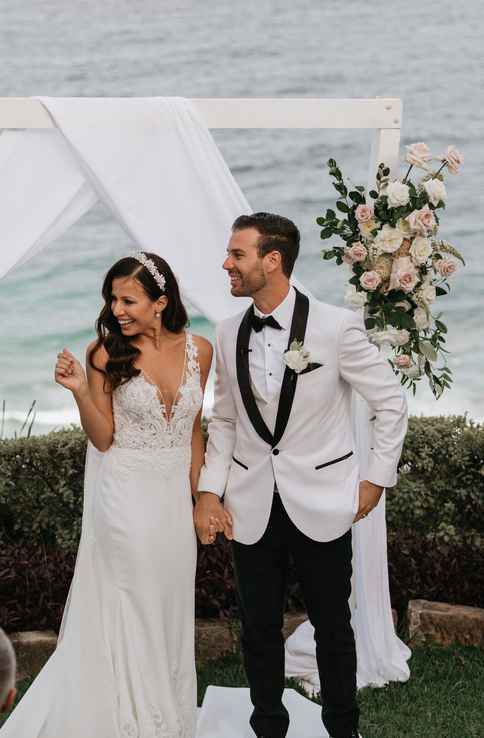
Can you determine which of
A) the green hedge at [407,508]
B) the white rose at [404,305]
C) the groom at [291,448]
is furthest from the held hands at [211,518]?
the green hedge at [407,508]

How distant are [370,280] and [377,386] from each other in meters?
0.63

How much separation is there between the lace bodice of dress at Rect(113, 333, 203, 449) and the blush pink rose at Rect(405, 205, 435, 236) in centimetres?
103

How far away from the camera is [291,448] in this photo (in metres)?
3.74

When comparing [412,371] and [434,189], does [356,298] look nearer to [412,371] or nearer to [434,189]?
[412,371]

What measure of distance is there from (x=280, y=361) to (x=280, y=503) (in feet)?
1.61

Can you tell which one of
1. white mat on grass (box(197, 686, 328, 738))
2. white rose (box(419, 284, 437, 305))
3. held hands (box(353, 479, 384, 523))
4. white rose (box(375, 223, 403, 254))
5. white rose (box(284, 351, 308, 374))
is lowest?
white mat on grass (box(197, 686, 328, 738))

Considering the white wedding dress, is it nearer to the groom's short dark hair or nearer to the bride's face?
the bride's face

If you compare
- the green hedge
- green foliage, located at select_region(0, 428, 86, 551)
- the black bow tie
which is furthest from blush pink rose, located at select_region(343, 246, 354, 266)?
green foliage, located at select_region(0, 428, 86, 551)

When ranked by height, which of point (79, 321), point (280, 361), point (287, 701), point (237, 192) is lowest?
point (287, 701)

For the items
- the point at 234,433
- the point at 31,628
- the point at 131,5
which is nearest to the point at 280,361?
the point at 234,433

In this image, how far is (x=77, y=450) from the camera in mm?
5762

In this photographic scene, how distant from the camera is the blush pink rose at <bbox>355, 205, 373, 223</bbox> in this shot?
14.0 feet

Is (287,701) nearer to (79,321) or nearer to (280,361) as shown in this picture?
(280,361)

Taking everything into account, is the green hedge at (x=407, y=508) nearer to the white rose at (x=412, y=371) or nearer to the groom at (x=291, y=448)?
the white rose at (x=412, y=371)
